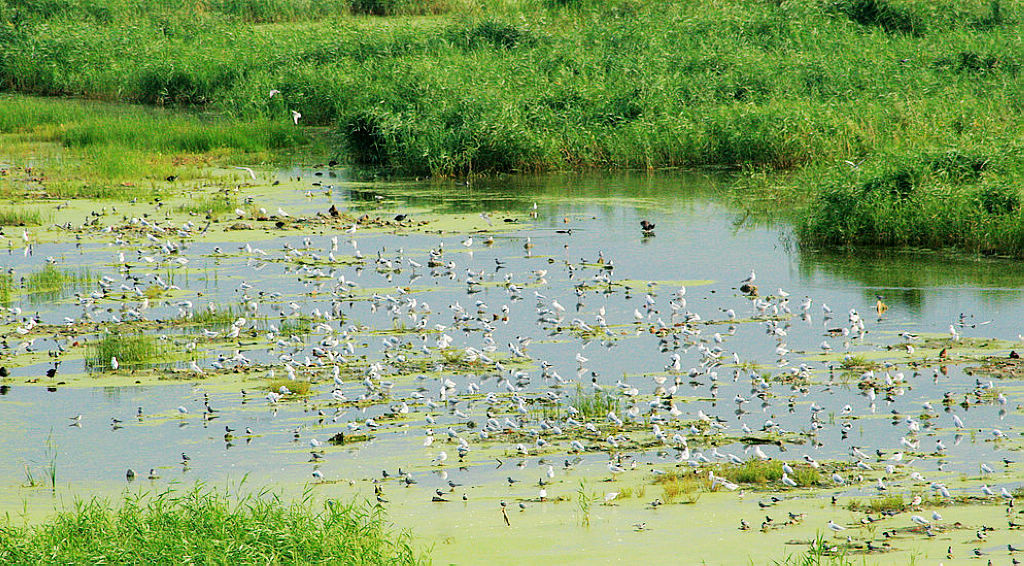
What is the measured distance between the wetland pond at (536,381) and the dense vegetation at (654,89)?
1.38 metres

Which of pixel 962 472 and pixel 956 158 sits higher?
pixel 956 158

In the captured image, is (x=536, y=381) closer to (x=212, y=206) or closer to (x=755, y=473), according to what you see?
(x=755, y=473)

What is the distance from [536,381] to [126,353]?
123 inches

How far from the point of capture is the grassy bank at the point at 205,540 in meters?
5.85

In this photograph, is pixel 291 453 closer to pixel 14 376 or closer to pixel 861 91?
pixel 14 376

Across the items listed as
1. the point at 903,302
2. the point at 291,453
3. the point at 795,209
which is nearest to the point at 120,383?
the point at 291,453

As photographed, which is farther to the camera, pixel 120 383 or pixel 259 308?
pixel 259 308

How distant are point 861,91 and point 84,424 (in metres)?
14.4

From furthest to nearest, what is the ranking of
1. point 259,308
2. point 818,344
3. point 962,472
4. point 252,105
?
point 252,105 < point 259,308 < point 818,344 < point 962,472

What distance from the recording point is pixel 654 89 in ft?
66.7

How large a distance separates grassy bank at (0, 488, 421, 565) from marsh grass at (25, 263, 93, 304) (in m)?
6.27

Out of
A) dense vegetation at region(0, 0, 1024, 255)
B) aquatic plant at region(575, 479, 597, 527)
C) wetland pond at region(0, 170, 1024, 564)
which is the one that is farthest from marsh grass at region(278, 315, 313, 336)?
dense vegetation at region(0, 0, 1024, 255)

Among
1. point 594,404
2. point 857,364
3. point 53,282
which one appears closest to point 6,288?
point 53,282

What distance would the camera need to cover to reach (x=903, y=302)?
1180cm
